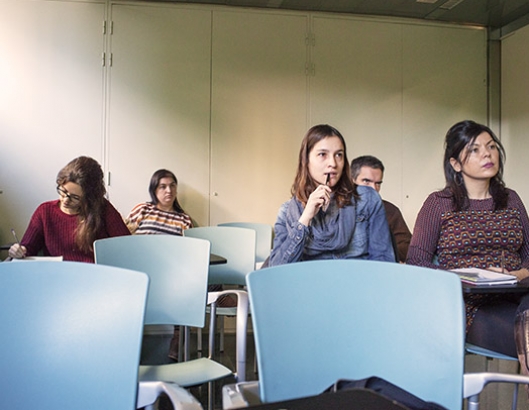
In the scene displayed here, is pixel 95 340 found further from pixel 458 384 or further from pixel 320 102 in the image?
pixel 320 102

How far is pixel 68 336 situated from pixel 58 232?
1814 mm

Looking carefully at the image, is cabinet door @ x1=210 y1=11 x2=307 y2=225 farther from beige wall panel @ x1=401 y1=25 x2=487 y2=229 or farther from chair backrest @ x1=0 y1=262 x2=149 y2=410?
chair backrest @ x1=0 y1=262 x2=149 y2=410

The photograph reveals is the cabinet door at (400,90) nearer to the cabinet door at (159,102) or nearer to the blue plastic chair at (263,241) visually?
the cabinet door at (159,102)

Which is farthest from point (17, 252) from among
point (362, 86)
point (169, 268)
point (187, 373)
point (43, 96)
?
point (362, 86)

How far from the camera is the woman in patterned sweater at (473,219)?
2.23 metres

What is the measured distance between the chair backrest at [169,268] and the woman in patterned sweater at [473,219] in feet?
3.49

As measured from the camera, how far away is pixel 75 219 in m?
2.74

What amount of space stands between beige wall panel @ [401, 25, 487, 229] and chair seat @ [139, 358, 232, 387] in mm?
3860

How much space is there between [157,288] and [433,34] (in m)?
4.61

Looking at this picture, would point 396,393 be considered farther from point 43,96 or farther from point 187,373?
point 43,96

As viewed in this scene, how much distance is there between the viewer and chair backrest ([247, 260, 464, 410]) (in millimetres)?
1093

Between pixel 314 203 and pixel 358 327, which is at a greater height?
pixel 314 203

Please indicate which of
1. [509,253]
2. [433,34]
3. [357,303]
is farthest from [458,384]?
[433,34]

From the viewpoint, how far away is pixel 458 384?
42.9 inches
